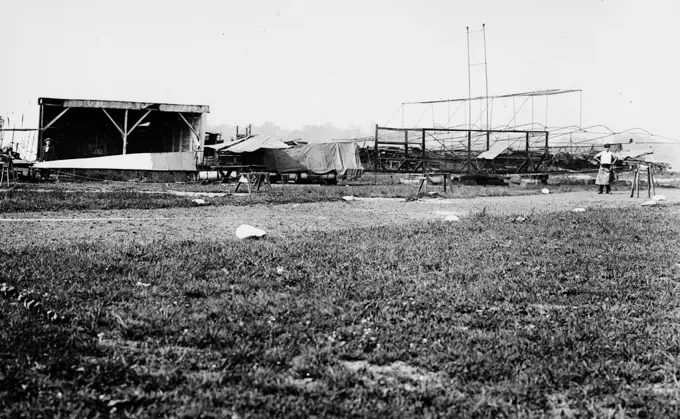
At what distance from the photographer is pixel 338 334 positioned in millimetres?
3773

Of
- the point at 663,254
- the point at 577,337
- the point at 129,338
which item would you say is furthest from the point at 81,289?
the point at 663,254

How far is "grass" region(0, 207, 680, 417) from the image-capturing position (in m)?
2.87

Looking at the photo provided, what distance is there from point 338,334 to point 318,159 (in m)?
23.3

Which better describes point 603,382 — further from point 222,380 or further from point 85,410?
point 85,410

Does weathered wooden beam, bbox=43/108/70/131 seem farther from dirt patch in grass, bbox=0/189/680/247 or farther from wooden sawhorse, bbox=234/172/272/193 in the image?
dirt patch in grass, bbox=0/189/680/247

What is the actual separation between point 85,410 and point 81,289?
214 cm

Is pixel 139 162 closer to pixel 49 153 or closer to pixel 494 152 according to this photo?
pixel 49 153

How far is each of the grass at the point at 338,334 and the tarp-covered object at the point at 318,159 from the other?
20255mm

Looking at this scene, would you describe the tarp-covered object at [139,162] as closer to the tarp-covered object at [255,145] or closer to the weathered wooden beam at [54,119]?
the weathered wooden beam at [54,119]

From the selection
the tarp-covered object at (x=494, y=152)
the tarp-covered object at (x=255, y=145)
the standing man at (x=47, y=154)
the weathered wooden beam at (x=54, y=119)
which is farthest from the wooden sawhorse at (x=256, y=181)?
the tarp-covered object at (x=494, y=152)

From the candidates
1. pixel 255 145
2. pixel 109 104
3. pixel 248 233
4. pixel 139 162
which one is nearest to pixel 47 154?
pixel 109 104

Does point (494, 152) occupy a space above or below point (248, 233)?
above

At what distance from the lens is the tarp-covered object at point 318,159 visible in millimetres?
26688

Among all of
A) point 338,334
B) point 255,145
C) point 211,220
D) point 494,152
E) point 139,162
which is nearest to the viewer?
point 338,334
